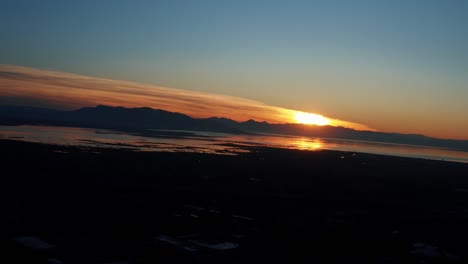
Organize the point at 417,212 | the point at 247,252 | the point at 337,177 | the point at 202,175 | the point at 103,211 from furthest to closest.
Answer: the point at 337,177, the point at 202,175, the point at 417,212, the point at 103,211, the point at 247,252

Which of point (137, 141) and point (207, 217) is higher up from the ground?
point (137, 141)

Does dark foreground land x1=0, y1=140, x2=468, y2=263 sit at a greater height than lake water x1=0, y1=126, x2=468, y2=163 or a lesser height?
lesser

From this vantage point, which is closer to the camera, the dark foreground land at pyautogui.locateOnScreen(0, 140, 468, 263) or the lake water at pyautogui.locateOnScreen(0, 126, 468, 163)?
the dark foreground land at pyautogui.locateOnScreen(0, 140, 468, 263)

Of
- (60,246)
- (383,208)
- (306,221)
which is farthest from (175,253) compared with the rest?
(383,208)

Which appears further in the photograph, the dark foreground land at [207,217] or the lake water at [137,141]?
the lake water at [137,141]

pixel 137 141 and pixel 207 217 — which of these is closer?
pixel 207 217

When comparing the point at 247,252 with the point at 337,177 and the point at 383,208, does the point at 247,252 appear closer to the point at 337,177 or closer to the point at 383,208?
the point at 383,208

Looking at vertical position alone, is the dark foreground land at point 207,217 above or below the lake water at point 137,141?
below

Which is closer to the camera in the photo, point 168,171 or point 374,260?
point 374,260
